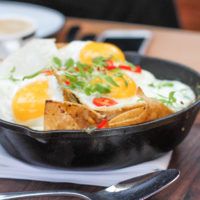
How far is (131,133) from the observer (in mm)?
862

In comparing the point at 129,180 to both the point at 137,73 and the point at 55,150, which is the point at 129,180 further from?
the point at 137,73

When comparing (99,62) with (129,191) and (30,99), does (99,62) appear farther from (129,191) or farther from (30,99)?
(129,191)

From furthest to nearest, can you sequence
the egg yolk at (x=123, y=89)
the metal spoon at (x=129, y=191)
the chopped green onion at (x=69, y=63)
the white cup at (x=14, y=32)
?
1. the white cup at (x=14, y=32)
2. the chopped green onion at (x=69, y=63)
3. the egg yolk at (x=123, y=89)
4. the metal spoon at (x=129, y=191)

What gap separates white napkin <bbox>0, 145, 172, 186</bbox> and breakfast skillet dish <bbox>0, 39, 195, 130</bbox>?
0.09 m

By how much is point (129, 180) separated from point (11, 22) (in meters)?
0.94

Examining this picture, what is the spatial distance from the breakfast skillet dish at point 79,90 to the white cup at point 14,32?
0.38 m

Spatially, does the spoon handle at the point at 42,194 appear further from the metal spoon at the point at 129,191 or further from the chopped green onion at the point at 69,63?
the chopped green onion at the point at 69,63

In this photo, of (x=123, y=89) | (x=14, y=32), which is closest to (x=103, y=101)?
(x=123, y=89)

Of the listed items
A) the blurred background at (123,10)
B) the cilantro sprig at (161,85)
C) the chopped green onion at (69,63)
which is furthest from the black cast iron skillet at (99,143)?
the blurred background at (123,10)

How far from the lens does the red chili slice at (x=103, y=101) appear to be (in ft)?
3.01

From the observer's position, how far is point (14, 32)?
1589 millimetres

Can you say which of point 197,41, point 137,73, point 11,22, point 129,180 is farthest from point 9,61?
point 197,41

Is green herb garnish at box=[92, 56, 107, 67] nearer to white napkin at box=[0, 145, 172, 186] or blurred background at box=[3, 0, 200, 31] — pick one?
white napkin at box=[0, 145, 172, 186]

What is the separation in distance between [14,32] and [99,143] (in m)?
0.82
